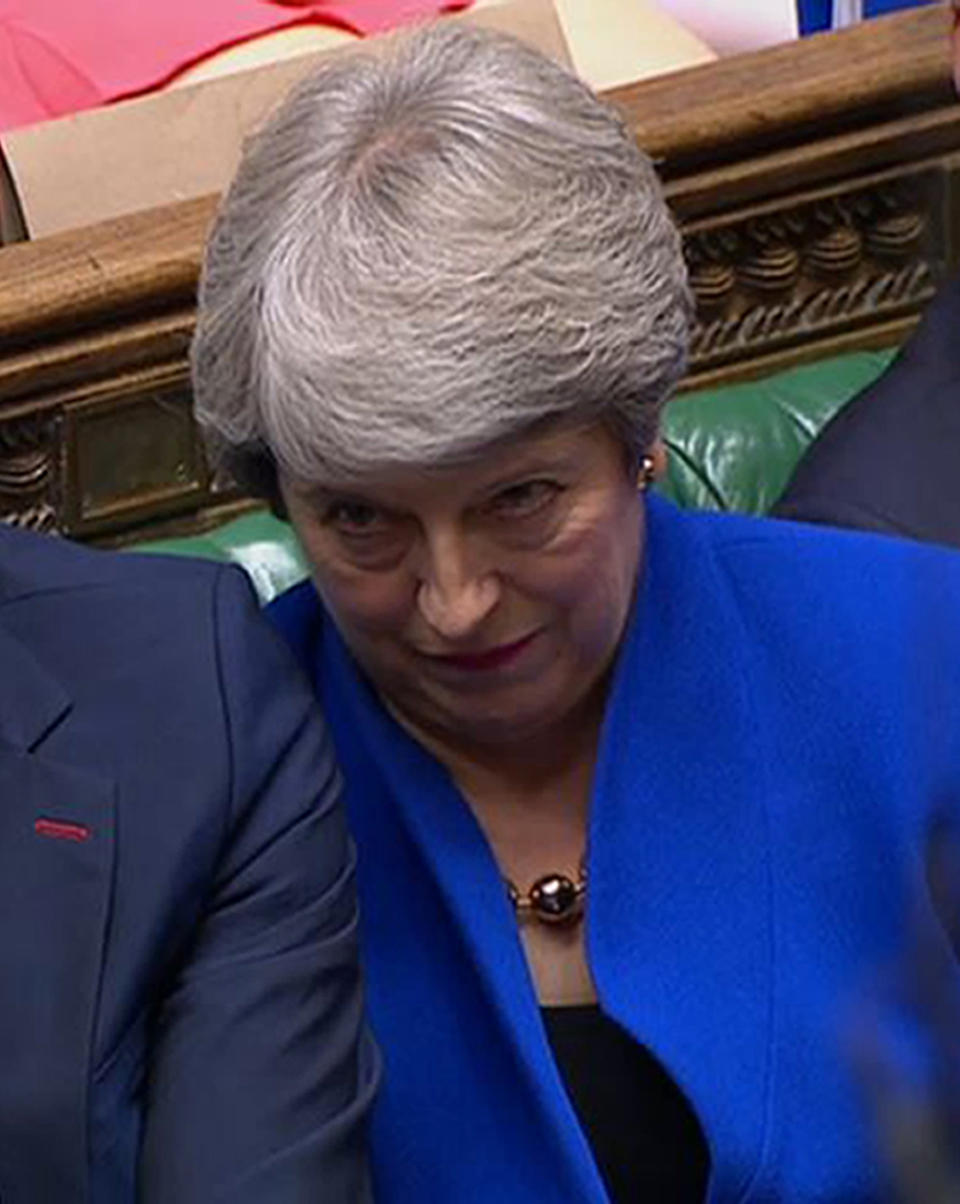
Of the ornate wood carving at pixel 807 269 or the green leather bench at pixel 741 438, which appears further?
the ornate wood carving at pixel 807 269

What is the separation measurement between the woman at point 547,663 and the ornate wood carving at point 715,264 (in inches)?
15.4

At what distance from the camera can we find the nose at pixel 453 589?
103 cm

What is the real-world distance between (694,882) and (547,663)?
140mm

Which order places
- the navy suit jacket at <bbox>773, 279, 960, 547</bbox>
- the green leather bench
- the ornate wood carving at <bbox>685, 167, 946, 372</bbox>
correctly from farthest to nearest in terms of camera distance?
the ornate wood carving at <bbox>685, 167, 946, 372</bbox>, the green leather bench, the navy suit jacket at <bbox>773, 279, 960, 547</bbox>

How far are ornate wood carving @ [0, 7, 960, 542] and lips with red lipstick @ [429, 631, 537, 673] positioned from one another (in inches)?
18.8

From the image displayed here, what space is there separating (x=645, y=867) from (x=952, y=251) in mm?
744

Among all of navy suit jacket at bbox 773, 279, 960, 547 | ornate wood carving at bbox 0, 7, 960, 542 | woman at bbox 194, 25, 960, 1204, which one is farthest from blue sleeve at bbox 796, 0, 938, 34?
woman at bbox 194, 25, 960, 1204

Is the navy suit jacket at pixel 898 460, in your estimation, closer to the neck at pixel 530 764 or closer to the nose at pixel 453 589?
the neck at pixel 530 764

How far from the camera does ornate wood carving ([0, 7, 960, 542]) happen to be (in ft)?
4.97

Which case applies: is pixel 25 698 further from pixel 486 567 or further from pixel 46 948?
pixel 486 567

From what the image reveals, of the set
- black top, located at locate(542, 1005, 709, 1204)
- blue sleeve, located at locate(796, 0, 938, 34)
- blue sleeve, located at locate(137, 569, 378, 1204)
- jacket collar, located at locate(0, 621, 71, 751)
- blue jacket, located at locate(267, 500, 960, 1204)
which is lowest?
blue sleeve, located at locate(796, 0, 938, 34)

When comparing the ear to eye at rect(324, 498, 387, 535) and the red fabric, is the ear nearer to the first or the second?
eye at rect(324, 498, 387, 535)

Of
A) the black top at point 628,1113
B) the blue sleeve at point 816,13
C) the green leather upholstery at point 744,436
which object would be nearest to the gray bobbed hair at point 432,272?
the black top at point 628,1113

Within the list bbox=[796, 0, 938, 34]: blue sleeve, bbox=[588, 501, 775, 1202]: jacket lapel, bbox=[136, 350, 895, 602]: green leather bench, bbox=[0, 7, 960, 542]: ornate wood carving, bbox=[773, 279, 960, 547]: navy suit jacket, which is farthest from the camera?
bbox=[796, 0, 938, 34]: blue sleeve
